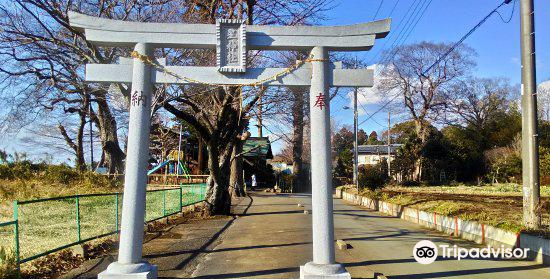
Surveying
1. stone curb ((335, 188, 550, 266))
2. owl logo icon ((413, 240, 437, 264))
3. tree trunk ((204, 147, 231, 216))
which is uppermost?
tree trunk ((204, 147, 231, 216))

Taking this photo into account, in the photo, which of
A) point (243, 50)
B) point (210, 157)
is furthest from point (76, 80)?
point (243, 50)

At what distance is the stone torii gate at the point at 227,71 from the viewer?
7270 mm

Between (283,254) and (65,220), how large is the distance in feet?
23.6

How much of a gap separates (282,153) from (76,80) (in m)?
65.8

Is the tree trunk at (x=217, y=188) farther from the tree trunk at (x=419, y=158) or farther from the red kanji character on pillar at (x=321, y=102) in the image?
the tree trunk at (x=419, y=158)

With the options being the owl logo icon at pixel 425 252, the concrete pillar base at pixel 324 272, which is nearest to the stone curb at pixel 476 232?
the owl logo icon at pixel 425 252

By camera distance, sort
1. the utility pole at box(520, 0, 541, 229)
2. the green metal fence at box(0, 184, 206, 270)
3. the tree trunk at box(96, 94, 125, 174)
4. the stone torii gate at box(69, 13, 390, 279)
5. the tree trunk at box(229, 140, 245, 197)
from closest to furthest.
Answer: the stone torii gate at box(69, 13, 390, 279)
the green metal fence at box(0, 184, 206, 270)
the utility pole at box(520, 0, 541, 229)
the tree trunk at box(96, 94, 125, 174)
the tree trunk at box(229, 140, 245, 197)

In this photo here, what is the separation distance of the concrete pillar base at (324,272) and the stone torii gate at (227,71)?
208 millimetres

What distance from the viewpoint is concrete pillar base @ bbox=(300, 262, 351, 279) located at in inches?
271

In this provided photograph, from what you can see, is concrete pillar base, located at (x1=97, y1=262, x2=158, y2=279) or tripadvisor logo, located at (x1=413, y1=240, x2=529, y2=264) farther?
tripadvisor logo, located at (x1=413, y1=240, x2=529, y2=264)

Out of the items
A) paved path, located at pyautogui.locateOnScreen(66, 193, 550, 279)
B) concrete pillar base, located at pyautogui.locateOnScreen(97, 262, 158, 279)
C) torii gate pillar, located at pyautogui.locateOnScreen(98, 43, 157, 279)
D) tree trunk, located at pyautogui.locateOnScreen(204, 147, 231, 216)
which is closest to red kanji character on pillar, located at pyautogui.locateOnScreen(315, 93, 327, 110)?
torii gate pillar, located at pyautogui.locateOnScreen(98, 43, 157, 279)

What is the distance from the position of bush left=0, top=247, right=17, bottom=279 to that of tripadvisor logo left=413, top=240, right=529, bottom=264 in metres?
7.41

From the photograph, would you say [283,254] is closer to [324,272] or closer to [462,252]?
[324,272]

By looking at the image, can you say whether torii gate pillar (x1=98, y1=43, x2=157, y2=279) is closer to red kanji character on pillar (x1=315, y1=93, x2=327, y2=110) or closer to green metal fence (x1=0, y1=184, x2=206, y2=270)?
green metal fence (x1=0, y1=184, x2=206, y2=270)
